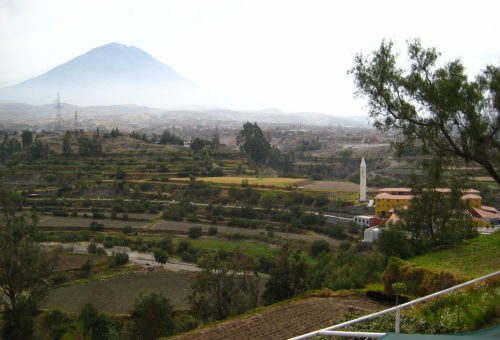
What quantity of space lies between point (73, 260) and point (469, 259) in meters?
15.9

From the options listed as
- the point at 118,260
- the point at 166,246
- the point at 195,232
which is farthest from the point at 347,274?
the point at 195,232

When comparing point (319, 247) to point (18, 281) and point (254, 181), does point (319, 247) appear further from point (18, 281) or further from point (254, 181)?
point (254, 181)

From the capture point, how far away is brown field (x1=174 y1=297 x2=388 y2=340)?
25.8ft

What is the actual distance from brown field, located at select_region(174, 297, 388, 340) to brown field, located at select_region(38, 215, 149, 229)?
18.2 metres

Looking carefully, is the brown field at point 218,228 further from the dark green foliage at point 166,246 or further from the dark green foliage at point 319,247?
the dark green foliage at point 166,246

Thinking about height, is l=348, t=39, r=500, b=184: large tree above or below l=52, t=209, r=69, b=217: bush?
above

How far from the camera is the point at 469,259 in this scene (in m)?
9.18

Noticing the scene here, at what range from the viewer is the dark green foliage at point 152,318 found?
10.7 metres

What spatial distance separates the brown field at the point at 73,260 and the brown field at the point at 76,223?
5.30m

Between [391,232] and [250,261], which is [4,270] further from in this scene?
[391,232]

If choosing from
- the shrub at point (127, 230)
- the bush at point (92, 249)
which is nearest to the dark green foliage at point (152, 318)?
the bush at point (92, 249)

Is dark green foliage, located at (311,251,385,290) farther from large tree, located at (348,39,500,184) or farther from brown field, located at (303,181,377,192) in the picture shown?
brown field, located at (303,181,377,192)

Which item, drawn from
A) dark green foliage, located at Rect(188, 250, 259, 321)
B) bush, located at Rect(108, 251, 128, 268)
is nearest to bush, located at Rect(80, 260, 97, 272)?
bush, located at Rect(108, 251, 128, 268)

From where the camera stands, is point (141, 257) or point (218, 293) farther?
point (141, 257)
